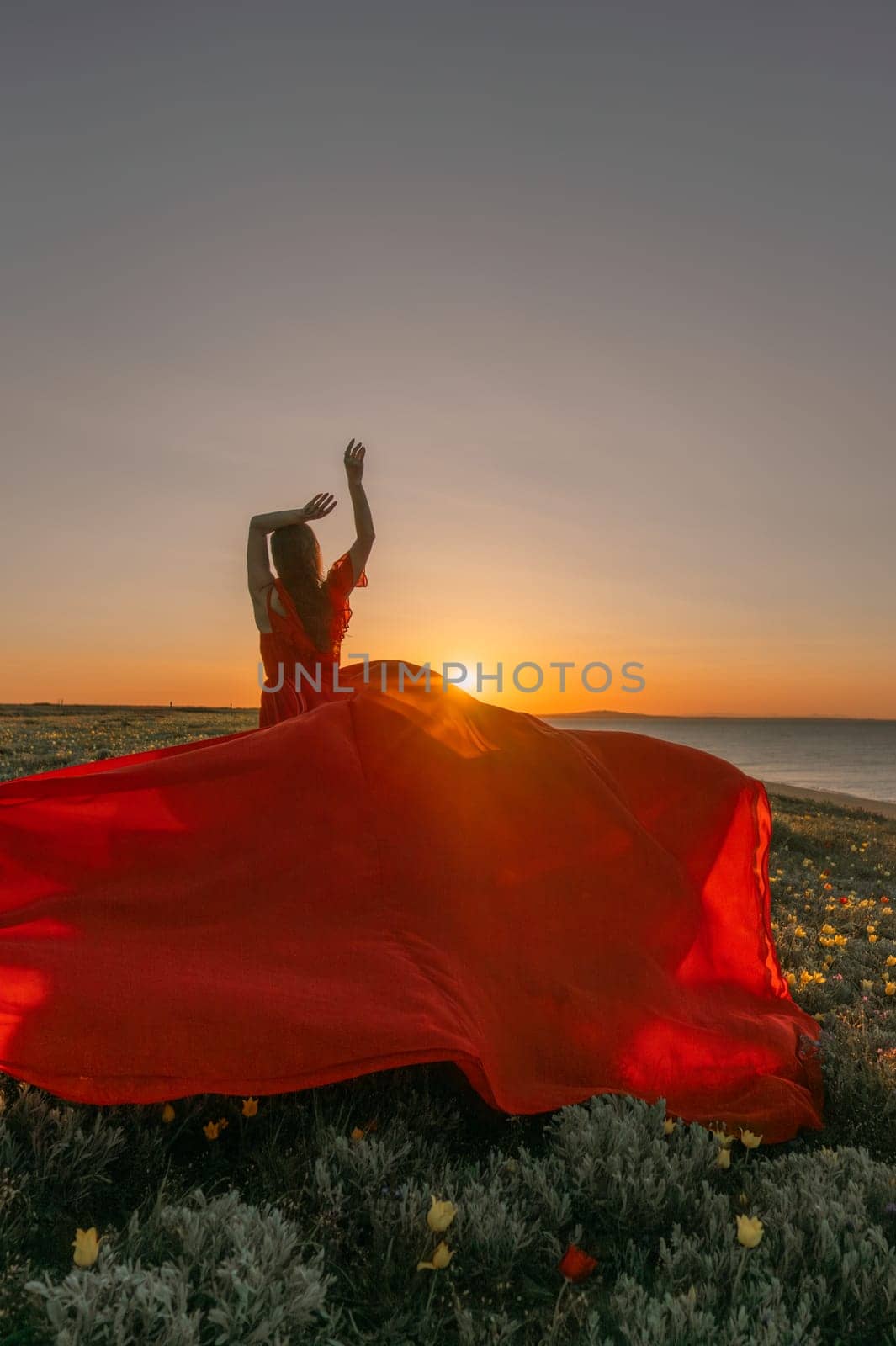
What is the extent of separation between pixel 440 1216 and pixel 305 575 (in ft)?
14.3

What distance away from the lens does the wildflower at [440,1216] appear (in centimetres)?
252

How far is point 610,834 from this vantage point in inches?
165

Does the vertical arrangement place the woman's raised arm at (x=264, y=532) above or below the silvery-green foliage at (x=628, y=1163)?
above

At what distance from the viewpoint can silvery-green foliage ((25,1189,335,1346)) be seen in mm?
2006

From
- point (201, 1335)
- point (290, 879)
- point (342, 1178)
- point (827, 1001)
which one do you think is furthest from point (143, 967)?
point (827, 1001)

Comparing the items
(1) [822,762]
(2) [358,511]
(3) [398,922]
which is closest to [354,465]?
(2) [358,511]

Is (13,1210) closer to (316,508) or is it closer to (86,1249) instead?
(86,1249)

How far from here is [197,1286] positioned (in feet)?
7.38

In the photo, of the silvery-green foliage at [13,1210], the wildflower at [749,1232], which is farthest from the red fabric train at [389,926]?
the wildflower at [749,1232]

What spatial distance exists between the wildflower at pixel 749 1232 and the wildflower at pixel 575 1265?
46 cm

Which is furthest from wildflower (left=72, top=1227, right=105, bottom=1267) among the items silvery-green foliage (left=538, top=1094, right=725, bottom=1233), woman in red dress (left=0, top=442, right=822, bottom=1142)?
silvery-green foliage (left=538, top=1094, right=725, bottom=1233)

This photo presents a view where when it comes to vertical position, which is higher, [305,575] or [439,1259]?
[305,575]

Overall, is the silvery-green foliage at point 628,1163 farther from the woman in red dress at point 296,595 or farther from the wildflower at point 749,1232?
the woman in red dress at point 296,595

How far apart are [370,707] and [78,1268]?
2.63 metres
